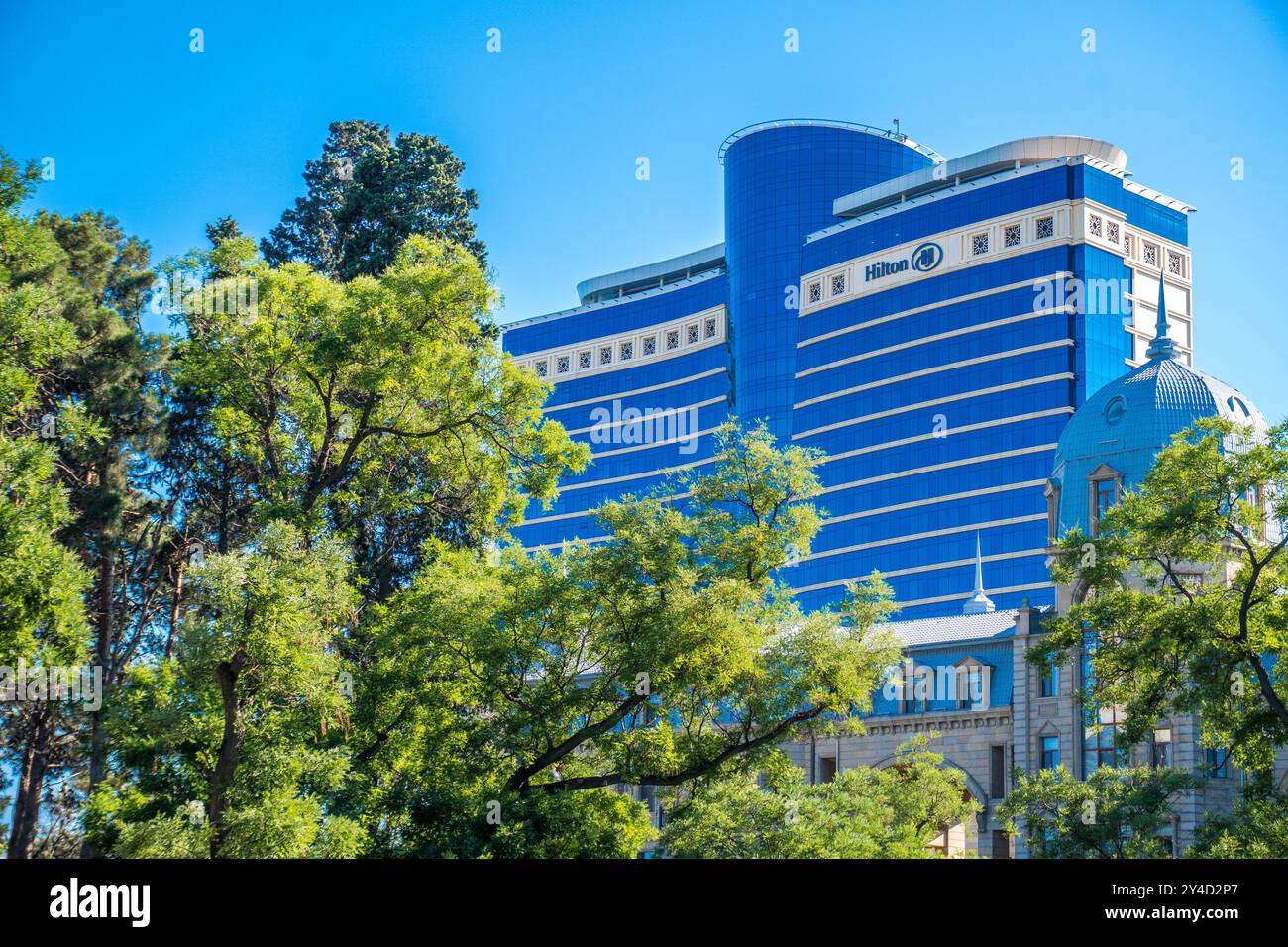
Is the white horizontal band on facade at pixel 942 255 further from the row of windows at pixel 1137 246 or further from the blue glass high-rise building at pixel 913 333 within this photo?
the row of windows at pixel 1137 246

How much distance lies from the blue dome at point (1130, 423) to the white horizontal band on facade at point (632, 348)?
96355mm

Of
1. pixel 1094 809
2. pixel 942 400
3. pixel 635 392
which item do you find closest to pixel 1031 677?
pixel 1094 809

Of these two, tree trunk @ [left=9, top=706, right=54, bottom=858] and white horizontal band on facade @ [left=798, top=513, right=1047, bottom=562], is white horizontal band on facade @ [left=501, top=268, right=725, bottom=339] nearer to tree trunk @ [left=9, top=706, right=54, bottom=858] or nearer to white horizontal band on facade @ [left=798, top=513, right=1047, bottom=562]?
white horizontal band on facade @ [left=798, top=513, right=1047, bottom=562]

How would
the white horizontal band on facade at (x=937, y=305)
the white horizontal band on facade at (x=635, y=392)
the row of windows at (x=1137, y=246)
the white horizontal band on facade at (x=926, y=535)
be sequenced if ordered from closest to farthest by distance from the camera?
the white horizontal band on facade at (x=926, y=535)
the white horizontal band on facade at (x=937, y=305)
the row of windows at (x=1137, y=246)
the white horizontal band on facade at (x=635, y=392)

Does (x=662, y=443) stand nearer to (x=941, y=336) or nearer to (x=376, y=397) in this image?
(x=941, y=336)

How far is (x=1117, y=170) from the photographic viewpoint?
142750 millimetres

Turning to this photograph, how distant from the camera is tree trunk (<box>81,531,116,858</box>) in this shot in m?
Result: 37.9

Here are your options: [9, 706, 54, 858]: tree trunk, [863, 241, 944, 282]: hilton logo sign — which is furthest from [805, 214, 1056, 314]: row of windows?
[9, 706, 54, 858]: tree trunk

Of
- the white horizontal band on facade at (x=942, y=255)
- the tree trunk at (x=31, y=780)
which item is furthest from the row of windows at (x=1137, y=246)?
the tree trunk at (x=31, y=780)

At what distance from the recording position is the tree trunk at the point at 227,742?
3238cm

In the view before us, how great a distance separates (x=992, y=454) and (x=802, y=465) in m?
105

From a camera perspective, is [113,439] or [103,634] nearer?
[103,634]

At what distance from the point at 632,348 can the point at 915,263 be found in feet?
142

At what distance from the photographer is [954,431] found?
141625 mm
